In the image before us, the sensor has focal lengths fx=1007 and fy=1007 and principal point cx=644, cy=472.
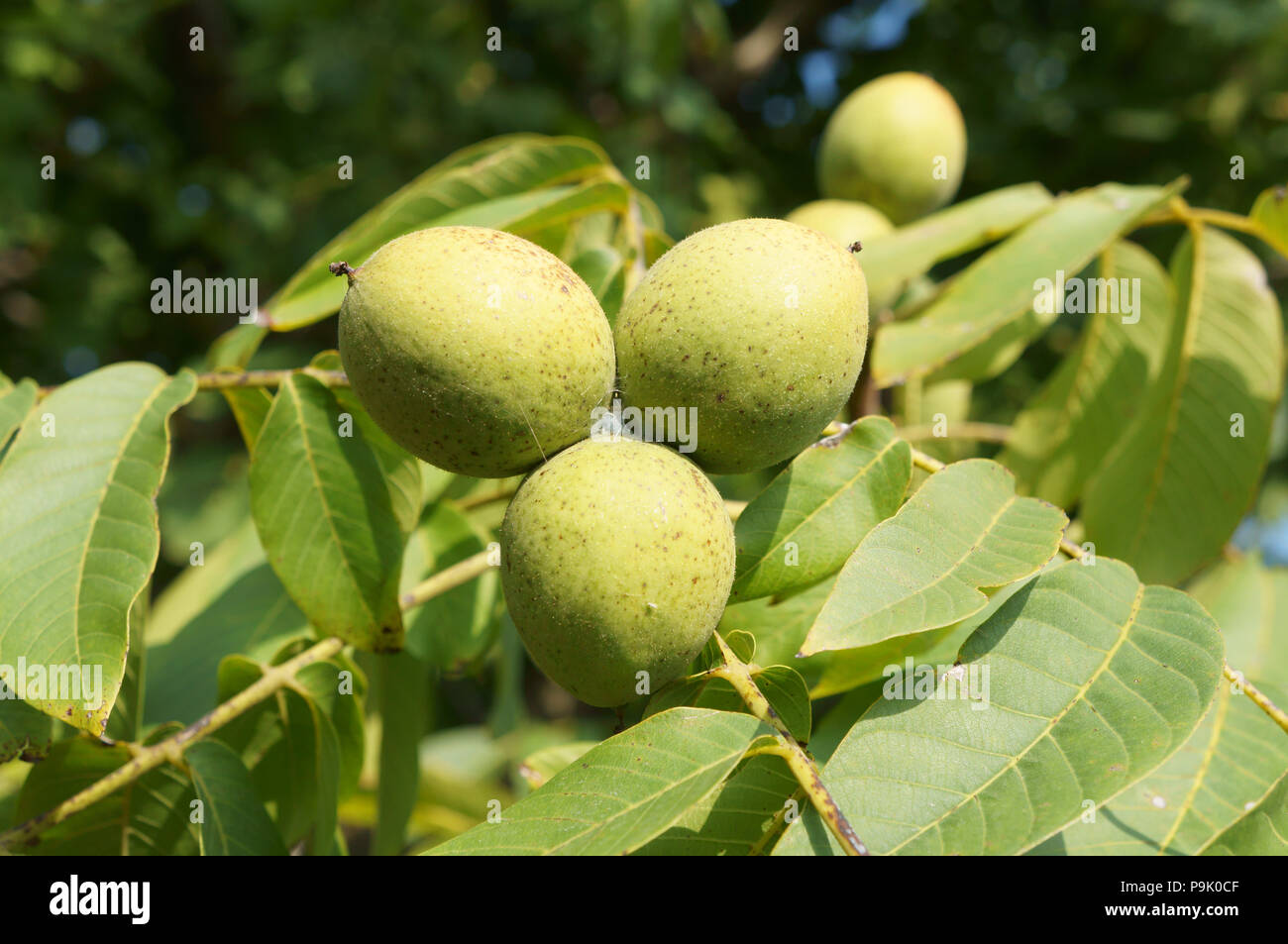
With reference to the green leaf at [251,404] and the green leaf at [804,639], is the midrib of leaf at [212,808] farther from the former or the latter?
the green leaf at [804,639]

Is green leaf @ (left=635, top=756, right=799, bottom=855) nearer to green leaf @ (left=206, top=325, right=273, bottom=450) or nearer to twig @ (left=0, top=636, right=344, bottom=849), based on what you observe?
twig @ (left=0, top=636, right=344, bottom=849)

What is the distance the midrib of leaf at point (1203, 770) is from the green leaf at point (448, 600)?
Answer: 2.90 feet

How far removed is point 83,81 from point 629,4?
2161mm

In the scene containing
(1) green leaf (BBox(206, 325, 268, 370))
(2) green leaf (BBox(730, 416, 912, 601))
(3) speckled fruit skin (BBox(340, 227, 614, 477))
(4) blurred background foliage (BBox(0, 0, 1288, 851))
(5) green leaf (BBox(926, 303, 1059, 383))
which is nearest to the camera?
(3) speckled fruit skin (BBox(340, 227, 614, 477))

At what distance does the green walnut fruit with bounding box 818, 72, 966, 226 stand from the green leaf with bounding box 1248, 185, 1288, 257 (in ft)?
2.00

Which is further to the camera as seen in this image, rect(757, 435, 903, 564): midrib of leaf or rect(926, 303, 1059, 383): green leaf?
rect(926, 303, 1059, 383): green leaf

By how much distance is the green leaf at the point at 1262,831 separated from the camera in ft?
2.97

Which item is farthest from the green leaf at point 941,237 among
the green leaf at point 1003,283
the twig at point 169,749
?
the twig at point 169,749

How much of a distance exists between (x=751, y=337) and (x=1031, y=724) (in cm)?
44

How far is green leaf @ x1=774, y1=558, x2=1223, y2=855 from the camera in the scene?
0.83m

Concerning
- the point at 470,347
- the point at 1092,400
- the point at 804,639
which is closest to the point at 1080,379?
the point at 1092,400

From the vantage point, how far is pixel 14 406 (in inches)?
48.8

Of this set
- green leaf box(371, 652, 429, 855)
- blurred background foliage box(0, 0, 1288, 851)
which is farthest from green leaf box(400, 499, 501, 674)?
blurred background foliage box(0, 0, 1288, 851)

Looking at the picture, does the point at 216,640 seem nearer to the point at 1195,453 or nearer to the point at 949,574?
the point at 949,574
